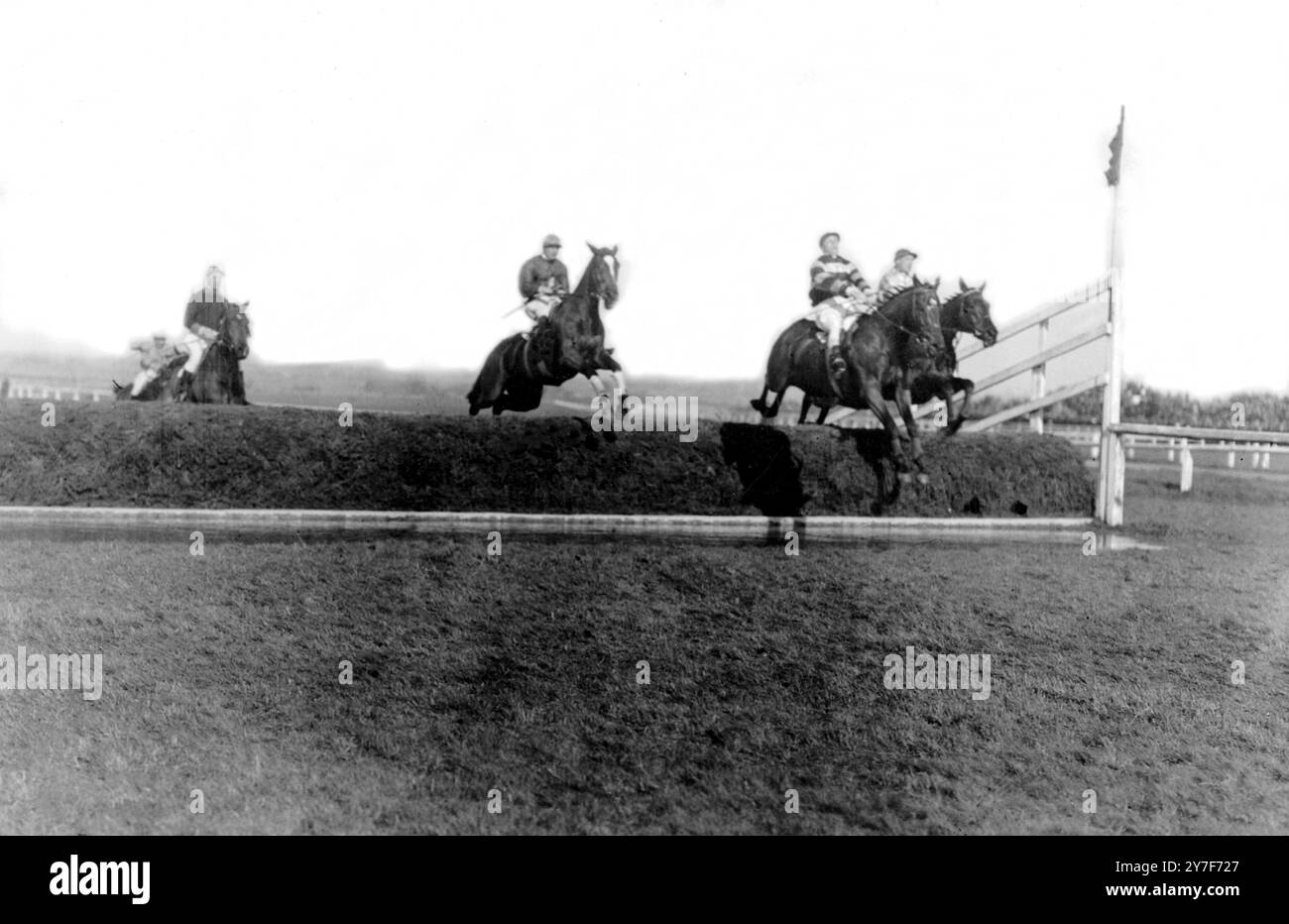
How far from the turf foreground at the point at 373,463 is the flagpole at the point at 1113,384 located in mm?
4013

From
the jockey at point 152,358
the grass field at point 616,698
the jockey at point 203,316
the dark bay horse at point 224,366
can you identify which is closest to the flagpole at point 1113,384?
the grass field at point 616,698

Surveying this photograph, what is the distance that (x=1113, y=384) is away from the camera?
1343 centimetres

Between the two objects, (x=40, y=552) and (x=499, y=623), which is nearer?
(x=499, y=623)

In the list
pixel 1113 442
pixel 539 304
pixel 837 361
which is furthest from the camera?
pixel 539 304

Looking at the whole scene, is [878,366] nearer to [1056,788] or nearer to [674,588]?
[674,588]

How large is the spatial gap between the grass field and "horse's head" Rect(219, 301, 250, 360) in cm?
631

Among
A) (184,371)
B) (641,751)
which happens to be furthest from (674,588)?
(184,371)

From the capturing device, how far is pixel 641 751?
17.4 feet

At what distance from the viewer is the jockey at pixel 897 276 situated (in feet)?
40.7

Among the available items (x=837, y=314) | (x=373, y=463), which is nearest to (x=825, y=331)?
(x=837, y=314)

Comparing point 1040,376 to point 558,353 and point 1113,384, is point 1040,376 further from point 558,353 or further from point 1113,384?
point 558,353

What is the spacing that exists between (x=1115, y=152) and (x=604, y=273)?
21.8ft
